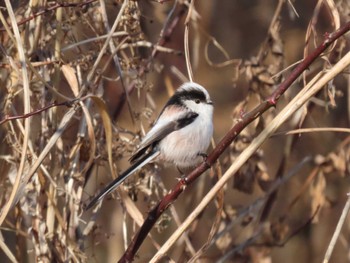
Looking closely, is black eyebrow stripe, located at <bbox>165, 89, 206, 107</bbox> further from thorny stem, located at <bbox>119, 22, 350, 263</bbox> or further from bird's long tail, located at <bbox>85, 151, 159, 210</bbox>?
thorny stem, located at <bbox>119, 22, 350, 263</bbox>

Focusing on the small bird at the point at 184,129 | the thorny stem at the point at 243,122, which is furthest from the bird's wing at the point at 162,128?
the thorny stem at the point at 243,122

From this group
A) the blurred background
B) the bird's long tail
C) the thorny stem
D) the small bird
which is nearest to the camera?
the thorny stem

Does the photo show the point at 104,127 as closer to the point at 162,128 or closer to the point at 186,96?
the point at 162,128

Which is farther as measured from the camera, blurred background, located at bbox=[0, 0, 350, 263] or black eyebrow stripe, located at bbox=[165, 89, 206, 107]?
black eyebrow stripe, located at bbox=[165, 89, 206, 107]

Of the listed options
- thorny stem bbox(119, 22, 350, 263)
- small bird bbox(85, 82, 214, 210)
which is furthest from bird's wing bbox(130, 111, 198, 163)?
thorny stem bbox(119, 22, 350, 263)

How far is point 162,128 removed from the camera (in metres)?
2.63

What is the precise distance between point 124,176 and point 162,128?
409mm

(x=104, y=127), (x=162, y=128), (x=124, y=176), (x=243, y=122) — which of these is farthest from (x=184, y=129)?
(x=243, y=122)

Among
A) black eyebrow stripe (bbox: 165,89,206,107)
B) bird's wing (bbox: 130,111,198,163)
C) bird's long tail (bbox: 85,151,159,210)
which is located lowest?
bird's long tail (bbox: 85,151,159,210)

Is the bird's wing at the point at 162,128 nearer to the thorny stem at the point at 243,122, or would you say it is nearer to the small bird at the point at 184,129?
the small bird at the point at 184,129

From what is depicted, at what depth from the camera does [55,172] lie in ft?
8.19

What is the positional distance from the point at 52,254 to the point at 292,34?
8.48ft

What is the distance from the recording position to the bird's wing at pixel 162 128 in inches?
97.7

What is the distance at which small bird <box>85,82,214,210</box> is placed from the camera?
2641 mm
